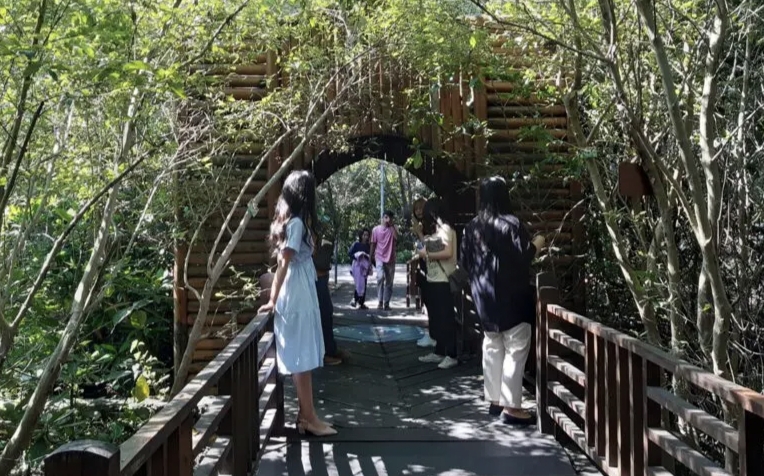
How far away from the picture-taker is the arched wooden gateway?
7.68 meters

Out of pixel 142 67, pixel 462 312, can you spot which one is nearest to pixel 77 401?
pixel 462 312

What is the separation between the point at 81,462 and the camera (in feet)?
5.58

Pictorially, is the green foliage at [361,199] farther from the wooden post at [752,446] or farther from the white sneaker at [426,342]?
the wooden post at [752,446]

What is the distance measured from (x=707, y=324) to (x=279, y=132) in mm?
4497

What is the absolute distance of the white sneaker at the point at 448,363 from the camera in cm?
764

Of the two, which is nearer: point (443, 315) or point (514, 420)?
point (514, 420)

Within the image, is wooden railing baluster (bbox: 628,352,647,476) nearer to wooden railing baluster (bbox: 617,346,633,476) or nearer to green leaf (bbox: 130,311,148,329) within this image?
wooden railing baluster (bbox: 617,346,633,476)

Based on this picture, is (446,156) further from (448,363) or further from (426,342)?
(426,342)

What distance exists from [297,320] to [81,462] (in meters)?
3.05

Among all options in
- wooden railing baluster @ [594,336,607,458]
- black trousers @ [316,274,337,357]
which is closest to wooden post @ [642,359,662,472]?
wooden railing baluster @ [594,336,607,458]

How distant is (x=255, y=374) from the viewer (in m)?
4.27

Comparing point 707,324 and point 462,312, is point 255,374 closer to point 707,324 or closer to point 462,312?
point 707,324

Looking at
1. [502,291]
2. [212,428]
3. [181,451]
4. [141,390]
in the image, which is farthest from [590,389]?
[141,390]

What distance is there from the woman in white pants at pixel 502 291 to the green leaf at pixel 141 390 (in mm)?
3644
